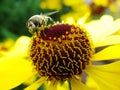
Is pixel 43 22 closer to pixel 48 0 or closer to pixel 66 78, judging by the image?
pixel 66 78

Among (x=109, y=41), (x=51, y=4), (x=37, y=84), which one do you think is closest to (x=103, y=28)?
(x=109, y=41)

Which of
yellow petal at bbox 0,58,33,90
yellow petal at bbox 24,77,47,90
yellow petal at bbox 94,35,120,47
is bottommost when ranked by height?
yellow petal at bbox 24,77,47,90

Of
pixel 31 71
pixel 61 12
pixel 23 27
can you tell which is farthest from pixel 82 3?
pixel 31 71

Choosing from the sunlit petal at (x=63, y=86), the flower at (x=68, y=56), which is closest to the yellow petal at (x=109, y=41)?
the flower at (x=68, y=56)

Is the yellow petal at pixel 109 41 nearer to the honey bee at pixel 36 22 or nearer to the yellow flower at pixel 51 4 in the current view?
the honey bee at pixel 36 22

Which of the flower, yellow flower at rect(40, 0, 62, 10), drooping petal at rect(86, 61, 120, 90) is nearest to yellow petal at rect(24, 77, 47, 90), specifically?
the flower

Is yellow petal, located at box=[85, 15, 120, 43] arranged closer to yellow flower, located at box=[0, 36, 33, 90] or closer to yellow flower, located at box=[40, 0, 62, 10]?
yellow flower, located at box=[0, 36, 33, 90]
